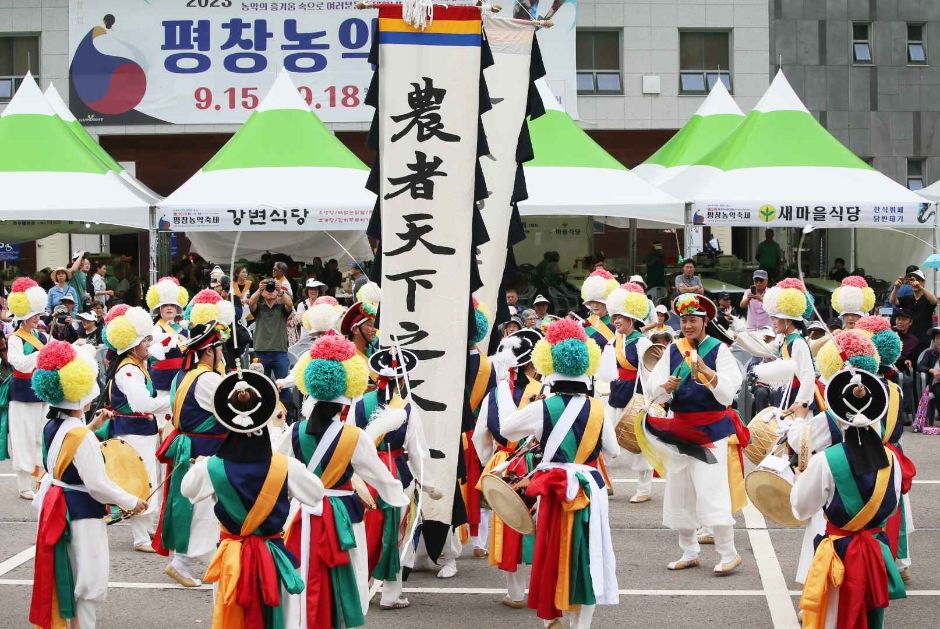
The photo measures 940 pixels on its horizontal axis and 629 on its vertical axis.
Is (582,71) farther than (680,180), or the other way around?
(582,71)

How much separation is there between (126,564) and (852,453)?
5083mm

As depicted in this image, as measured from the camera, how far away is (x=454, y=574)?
27.5 ft

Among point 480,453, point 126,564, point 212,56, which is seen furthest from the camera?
point 212,56

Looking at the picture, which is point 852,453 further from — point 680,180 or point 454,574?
point 680,180


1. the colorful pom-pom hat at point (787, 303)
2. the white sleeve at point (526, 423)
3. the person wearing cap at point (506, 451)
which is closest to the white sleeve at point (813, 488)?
the white sleeve at point (526, 423)

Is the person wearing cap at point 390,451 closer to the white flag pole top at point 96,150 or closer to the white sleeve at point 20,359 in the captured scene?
the white sleeve at point 20,359

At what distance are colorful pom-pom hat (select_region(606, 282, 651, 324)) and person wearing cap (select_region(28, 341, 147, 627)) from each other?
5.12 meters

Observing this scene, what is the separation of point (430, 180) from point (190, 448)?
228 centimetres

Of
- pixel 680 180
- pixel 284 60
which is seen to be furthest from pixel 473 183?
pixel 284 60

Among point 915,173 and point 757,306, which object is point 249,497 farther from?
point 915,173

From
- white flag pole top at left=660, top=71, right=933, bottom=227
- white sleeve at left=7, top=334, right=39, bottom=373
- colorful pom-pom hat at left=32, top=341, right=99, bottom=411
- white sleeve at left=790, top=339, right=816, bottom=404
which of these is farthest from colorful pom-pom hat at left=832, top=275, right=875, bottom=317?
white flag pole top at left=660, top=71, right=933, bottom=227

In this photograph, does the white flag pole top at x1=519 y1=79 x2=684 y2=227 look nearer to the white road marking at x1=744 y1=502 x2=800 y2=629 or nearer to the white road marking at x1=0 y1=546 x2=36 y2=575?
the white road marking at x1=744 y1=502 x2=800 y2=629

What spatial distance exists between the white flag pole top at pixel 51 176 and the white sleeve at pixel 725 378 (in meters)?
10.5

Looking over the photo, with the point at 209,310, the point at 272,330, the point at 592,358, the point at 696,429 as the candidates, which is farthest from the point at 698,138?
the point at 592,358
